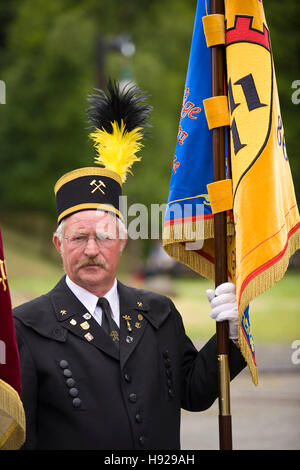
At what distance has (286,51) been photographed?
34312 mm

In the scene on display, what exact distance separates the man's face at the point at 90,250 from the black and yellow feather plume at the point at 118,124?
0.32m

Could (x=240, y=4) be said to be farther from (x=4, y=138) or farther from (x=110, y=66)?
(x=4, y=138)

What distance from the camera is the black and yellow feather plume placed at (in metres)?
3.38

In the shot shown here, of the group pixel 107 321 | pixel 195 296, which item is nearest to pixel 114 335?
pixel 107 321

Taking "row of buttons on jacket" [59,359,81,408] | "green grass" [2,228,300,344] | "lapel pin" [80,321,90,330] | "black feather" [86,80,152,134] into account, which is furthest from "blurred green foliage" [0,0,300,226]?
"row of buttons on jacket" [59,359,81,408]

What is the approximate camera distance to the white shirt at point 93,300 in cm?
320

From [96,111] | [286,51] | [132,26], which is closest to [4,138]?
[132,26]

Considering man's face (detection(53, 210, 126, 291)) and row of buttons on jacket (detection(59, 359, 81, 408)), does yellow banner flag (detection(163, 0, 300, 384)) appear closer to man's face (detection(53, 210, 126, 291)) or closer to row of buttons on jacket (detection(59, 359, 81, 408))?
man's face (detection(53, 210, 126, 291))

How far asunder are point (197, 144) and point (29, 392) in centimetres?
134

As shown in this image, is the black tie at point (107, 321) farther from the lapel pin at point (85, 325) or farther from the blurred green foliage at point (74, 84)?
the blurred green foliage at point (74, 84)

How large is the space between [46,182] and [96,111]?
29429mm

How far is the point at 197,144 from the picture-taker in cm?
337

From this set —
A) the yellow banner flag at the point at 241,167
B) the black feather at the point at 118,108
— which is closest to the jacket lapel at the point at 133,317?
the yellow banner flag at the point at 241,167

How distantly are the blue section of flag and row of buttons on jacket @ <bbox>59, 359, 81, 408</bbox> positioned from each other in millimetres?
846
